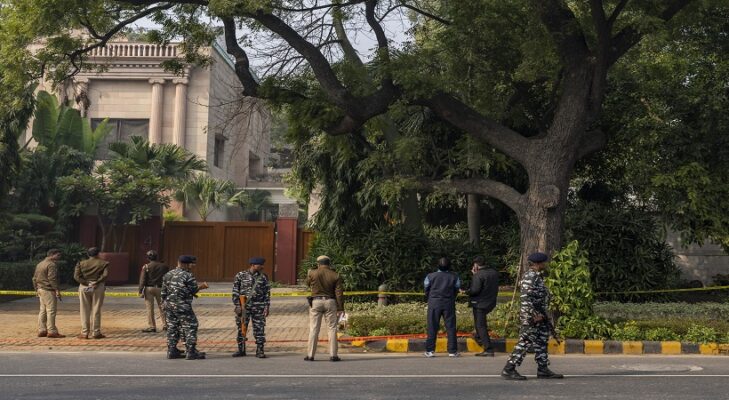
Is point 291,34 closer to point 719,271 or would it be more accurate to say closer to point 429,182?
point 429,182

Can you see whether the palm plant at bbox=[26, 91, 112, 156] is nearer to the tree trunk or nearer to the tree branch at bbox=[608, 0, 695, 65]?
the tree trunk

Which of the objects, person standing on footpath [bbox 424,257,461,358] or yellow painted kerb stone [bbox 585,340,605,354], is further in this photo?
yellow painted kerb stone [bbox 585,340,605,354]

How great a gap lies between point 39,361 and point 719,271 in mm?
17636

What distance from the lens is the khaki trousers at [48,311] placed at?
12852 mm

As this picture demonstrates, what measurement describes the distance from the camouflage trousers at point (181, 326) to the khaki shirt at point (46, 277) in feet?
11.2

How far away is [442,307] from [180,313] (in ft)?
12.9

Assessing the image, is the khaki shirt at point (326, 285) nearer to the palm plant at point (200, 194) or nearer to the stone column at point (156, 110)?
the palm plant at point (200, 194)

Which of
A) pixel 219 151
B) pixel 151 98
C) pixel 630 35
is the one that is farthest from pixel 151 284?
pixel 219 151

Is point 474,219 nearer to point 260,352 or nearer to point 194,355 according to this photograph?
point 260,352

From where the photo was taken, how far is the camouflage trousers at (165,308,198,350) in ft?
35.1

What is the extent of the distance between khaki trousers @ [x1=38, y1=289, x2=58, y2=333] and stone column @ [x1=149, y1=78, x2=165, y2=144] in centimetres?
1824

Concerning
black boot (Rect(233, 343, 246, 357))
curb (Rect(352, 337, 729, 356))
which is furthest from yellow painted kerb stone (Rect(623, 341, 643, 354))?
black boot (Rect(233, 343, 246, 357))

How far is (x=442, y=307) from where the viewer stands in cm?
1142

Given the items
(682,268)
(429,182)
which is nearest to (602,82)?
(429,182)
